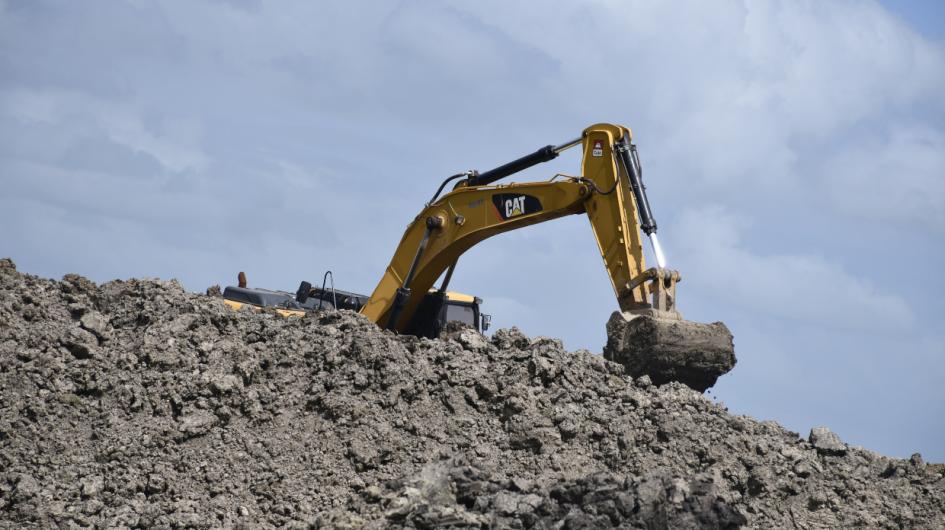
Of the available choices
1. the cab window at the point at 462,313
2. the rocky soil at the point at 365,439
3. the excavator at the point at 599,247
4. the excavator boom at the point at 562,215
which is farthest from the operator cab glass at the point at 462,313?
the rocky soil at the point at 365,439

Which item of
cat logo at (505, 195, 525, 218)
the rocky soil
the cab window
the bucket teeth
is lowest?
the rocky soil

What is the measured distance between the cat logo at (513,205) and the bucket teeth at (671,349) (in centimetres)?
178

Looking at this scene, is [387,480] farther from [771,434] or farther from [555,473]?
[771,434]

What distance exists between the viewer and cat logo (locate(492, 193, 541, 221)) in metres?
12.5

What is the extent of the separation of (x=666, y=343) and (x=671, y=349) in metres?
0.09

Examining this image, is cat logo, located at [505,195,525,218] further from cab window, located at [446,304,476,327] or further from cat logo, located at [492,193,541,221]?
cab window, located at [446,304,476,327]

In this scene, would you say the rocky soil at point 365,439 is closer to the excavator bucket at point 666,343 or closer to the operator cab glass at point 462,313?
the excavator bucket at point 666,343

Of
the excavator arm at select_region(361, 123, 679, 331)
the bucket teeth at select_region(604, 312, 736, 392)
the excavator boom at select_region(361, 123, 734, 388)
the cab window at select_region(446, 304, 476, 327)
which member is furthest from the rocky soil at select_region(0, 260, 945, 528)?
the cab window at select_region(446, 304, 476, 327)

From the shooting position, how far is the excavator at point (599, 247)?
11055mm

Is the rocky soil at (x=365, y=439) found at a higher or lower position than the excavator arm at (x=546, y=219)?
lower

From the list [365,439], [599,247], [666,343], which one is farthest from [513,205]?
[365,439]

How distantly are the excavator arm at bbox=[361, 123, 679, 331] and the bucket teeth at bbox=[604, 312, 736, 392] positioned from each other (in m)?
0.20

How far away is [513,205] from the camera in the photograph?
12.6 m

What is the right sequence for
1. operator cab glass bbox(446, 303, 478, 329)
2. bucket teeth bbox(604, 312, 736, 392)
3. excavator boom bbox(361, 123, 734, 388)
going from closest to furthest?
bucket teeth bbox(604, 312, 736, 392) → excavator boom bbox(361, 123, 734, 388) → operator cab glass bbox(446, 303, 478, 329)
